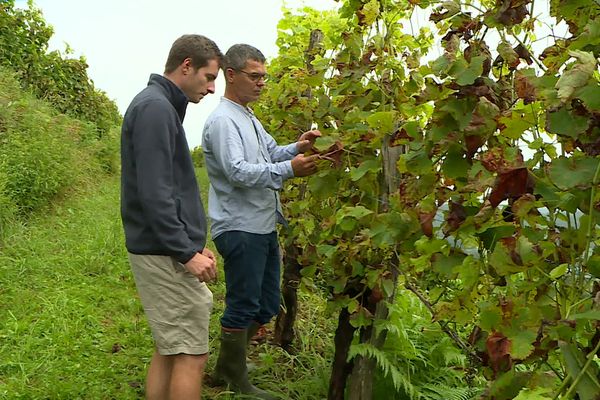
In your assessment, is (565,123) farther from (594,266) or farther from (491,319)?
(491,319)

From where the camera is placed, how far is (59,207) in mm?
9172

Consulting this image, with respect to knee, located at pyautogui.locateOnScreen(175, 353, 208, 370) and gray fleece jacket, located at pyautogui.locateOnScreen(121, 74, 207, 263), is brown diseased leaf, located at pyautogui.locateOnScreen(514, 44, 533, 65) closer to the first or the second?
gray fleece jacket, located at pyautogui.locateOnScreen(121, 74, 207, 263)

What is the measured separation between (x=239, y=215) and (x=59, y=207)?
644 centimetres

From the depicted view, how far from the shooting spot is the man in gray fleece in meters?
2.68

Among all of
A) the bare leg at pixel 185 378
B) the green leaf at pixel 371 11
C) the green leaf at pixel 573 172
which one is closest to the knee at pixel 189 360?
the bare leg at pixel 185 378

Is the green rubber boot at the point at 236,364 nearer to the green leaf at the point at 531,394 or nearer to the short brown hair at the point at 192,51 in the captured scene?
the short brown hair at the point at 192,51

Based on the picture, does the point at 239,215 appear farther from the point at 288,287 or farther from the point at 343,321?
the point at 288,287

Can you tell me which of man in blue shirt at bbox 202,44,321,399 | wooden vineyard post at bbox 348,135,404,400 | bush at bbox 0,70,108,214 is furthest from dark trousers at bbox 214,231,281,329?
bush at bbox 0,70,108,214

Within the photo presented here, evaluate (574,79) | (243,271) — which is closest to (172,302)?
(243,271)

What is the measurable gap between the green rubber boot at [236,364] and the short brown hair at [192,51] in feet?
4.83

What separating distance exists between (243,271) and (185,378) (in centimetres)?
68

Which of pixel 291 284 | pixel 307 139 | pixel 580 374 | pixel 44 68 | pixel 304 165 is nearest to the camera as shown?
pixel 580 374

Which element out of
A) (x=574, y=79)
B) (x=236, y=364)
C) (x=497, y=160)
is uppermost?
(x=574, y=79)

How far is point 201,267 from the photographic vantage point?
2.76 metres
